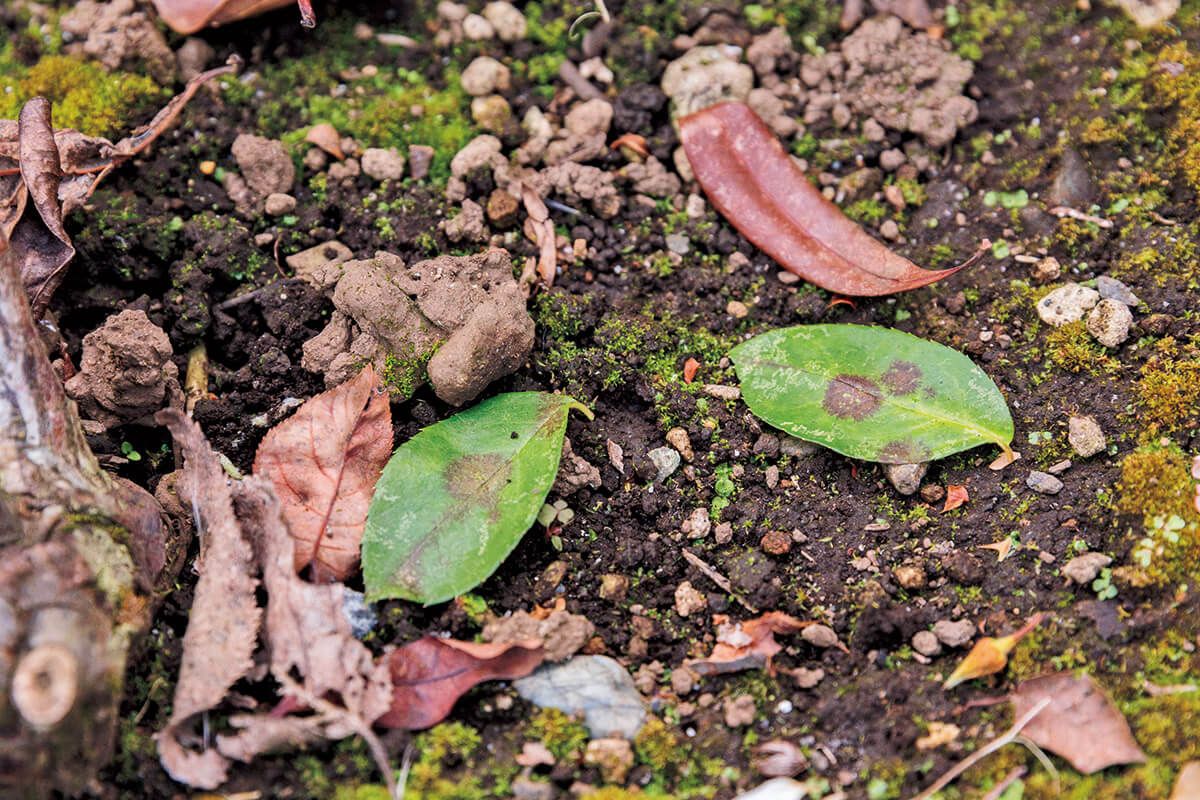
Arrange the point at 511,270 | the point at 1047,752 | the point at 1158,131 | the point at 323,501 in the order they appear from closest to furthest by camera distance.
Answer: the point at 1047,752, the point at 323,501, the point at 511,270, the point at 1158,131

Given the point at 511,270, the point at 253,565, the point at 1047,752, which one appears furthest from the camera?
the point at 511,270

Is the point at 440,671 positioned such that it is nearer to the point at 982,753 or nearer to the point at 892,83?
the point at 982,753

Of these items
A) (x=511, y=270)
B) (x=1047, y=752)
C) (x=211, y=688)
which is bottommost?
(x=1047, y=752)

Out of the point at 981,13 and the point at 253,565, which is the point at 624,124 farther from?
the point at 253,565

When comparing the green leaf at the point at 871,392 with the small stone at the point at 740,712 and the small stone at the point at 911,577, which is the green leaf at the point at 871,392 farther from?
the small stone at the point at 740,712

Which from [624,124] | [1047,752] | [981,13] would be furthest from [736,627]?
[981,13]

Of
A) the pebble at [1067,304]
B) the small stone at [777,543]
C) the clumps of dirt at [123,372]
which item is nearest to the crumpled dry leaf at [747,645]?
the small stone at [777,543]

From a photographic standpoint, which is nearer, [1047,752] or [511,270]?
[1047,752]

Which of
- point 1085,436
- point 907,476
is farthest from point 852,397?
point 1085,436
